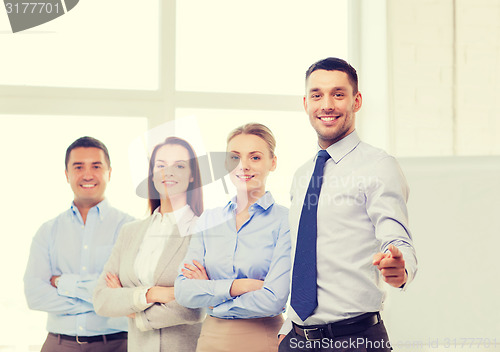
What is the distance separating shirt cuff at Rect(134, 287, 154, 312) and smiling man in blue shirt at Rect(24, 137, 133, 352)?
337mm

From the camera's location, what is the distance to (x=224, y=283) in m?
1.82

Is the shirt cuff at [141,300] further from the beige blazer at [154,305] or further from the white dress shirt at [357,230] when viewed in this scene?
the white dress shirt at [357,230]

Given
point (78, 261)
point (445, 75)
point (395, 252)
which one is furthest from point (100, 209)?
point (445, 75)

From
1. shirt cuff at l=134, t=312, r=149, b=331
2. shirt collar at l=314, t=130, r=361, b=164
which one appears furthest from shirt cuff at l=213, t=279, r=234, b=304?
shirt collar at l=314, t=130, r=361, b=164

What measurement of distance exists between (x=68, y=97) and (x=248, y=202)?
174 centimetres

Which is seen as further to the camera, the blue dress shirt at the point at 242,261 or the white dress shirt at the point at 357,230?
the blue dress shirt at the point at 242,261

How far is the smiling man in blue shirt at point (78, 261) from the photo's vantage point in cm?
224

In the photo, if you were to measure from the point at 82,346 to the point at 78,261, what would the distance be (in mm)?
363

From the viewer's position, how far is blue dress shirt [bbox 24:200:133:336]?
2.25m

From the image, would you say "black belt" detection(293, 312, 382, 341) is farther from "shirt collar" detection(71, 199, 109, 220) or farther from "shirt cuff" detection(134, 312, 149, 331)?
"shirt collar" detection(71, 199, 109, 220)

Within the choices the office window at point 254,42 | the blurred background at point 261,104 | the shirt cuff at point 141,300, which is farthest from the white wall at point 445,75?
the shirt cuff at point 141,300

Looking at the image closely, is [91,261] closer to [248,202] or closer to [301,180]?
[248,202]

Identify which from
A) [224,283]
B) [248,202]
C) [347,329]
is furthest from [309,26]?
[347,329]

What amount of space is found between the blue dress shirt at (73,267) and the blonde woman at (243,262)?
57 centimetres
